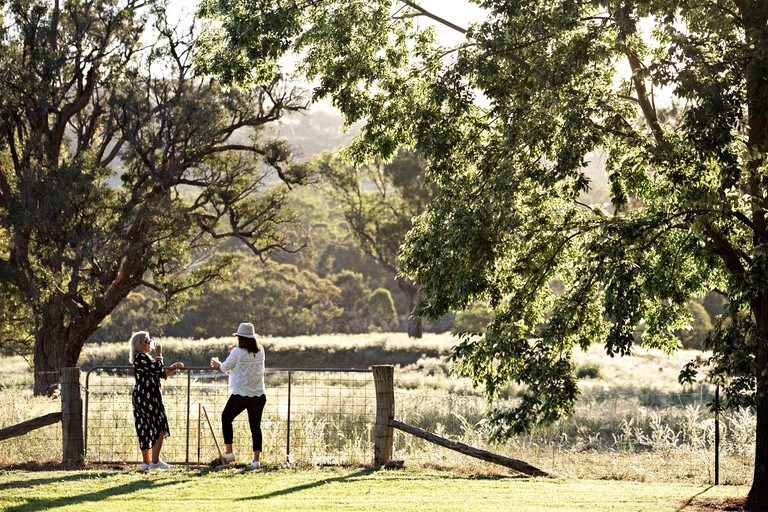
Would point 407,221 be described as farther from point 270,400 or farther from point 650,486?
point 650,486

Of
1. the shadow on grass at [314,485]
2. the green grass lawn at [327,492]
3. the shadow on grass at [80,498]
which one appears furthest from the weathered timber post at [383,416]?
the shadow on grass at [80,498]

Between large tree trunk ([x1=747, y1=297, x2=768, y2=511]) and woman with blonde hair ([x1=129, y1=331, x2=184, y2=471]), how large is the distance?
6626mm

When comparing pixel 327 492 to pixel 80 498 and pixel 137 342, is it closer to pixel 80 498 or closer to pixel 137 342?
pixel 80 498

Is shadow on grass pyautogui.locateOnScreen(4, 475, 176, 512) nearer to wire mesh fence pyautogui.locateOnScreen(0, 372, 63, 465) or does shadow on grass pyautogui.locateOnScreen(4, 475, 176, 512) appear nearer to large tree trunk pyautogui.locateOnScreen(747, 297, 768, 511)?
wire mesh fence pyautogui.locateOnScreen(0, 372, 63, 465)

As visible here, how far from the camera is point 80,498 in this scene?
33.5ft

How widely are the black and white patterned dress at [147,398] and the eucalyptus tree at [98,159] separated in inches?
493

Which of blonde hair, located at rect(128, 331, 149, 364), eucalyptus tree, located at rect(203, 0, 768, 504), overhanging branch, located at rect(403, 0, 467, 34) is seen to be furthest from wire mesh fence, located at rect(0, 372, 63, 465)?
overhanging branch, located at rect(403, 0, 467, 34)

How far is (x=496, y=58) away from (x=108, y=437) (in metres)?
8.82

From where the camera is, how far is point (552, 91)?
1009cm

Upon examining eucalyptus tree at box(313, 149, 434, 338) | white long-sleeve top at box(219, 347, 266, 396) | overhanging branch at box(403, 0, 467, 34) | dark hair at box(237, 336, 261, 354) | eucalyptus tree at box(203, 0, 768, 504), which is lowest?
white long-sleeve top at box(219, 347, 266, 396)

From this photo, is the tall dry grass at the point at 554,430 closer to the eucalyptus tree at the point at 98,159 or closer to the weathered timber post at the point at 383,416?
the weathered timber post at the point at 383,416

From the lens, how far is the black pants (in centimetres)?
1224

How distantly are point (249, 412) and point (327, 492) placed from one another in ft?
6.58

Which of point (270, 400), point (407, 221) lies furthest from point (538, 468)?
point (407, 221)
